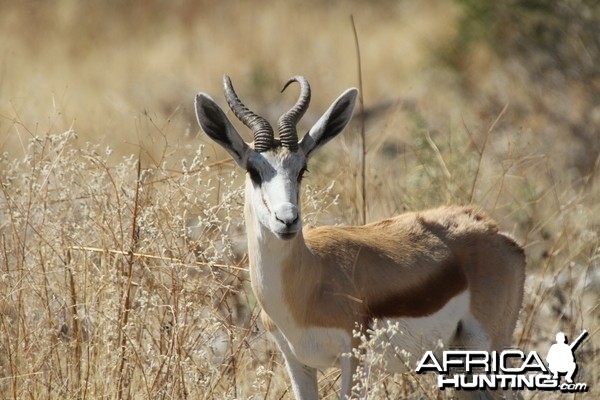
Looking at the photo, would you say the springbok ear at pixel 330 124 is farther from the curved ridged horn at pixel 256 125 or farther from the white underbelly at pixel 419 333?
the white underbelly at pixel 419 333

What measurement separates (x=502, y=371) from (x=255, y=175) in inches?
82.1

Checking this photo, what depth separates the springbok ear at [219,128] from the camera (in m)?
5.75

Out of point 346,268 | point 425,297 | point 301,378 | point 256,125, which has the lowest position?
point 301,378

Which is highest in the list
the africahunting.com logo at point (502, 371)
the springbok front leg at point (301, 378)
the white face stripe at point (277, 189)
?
the white face stripe at point (277, 189)

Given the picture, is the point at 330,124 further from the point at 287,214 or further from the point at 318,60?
the point at 318,60

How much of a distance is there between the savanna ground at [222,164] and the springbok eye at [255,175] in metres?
0.51

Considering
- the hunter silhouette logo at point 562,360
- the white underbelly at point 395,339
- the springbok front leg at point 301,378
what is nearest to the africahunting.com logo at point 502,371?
the hunter silhouette logo at point 562,360

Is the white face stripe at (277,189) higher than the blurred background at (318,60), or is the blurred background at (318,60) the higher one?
the blurred background at (318,60)

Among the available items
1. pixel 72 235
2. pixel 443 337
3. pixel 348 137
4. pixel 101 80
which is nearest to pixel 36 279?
pixel 72 235

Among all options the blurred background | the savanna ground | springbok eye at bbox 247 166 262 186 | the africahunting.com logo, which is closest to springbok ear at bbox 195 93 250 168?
springbok eye at bbox 247 166 262 186

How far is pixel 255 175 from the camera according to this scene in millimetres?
5625

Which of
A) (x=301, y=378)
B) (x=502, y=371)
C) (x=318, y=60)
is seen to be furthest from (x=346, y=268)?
(x=318, y=60)

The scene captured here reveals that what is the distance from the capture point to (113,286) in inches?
245

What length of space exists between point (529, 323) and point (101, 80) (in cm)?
1417
